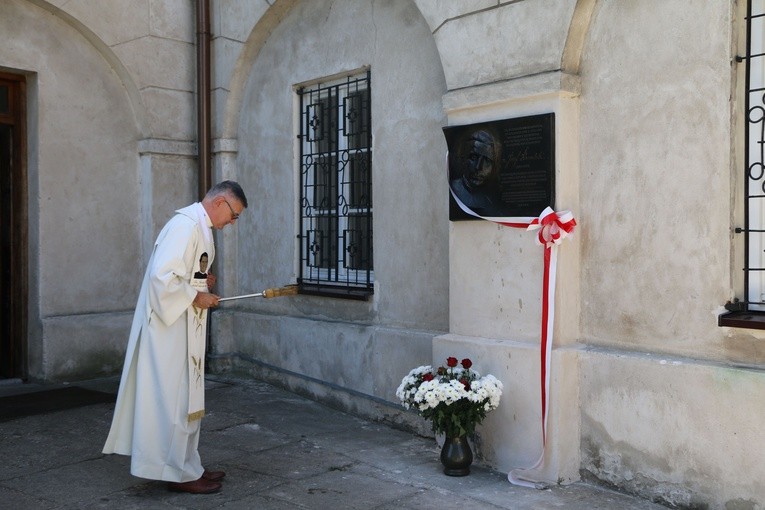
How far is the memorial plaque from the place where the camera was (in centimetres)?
513

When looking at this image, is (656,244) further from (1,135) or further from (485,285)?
(1,135)

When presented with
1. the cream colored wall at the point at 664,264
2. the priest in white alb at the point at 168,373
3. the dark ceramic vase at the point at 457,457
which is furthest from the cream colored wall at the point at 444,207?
the priest in white alb at the point at 168,373

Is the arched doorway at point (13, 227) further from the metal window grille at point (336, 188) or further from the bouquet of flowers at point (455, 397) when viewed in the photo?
the bouquet of flowers at point (455, 397)

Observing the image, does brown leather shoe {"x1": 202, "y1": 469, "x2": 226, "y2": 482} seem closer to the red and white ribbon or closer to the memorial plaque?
the red and white ribbon

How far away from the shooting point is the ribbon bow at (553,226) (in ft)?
16.3

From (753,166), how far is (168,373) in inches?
139

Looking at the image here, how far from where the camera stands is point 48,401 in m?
7.28

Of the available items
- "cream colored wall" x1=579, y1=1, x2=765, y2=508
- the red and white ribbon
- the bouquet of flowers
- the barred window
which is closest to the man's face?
the red and white ribbon

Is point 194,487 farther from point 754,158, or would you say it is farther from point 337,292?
→ point 754,158

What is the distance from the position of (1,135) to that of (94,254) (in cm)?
146

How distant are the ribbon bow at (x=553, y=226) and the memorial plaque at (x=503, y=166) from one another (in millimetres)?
111

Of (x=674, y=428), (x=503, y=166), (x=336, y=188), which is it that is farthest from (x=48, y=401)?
(x=674, y=428)

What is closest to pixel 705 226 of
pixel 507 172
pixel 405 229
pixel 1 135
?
pixel 507 172

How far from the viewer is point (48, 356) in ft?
26.0
